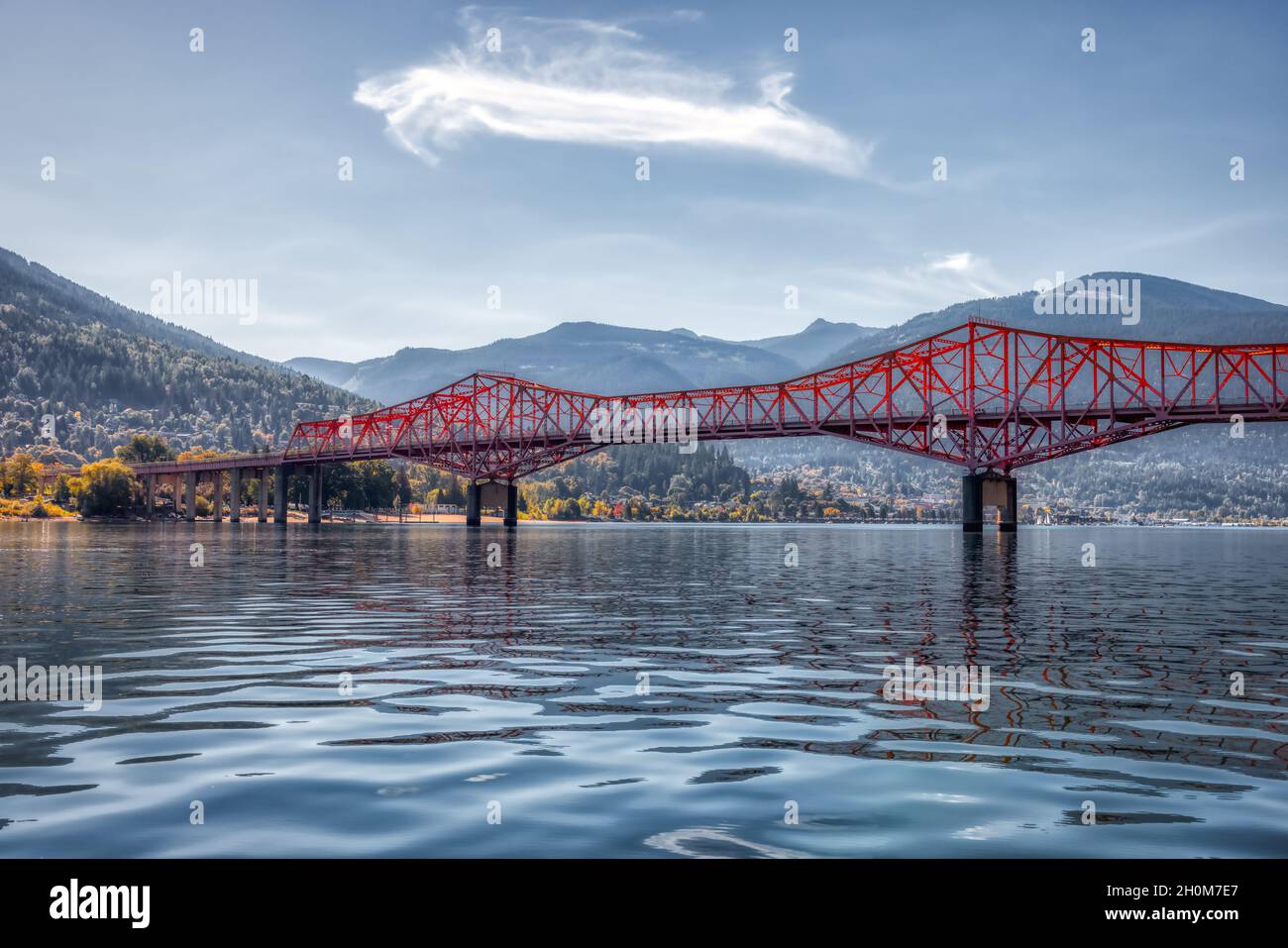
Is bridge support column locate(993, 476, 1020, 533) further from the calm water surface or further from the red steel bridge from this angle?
the calm water surface

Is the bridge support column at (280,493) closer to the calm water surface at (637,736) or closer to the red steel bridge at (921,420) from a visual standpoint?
the red steel bridge at (921,420)

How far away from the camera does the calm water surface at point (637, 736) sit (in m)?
7.41

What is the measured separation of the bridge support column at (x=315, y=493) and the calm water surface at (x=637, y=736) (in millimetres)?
160050

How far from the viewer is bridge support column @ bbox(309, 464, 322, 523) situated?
181m

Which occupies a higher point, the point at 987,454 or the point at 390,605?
the point at 987,454

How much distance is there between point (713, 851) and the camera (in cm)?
691

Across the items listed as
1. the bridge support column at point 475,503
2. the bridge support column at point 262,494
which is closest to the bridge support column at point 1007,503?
the bridge support column at point 475,503

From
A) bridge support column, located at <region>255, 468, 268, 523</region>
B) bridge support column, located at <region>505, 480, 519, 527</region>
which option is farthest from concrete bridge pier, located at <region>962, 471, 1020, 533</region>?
bridge support column, located at <region>255, 468, 268, 523</region>

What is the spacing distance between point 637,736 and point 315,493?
591 ft

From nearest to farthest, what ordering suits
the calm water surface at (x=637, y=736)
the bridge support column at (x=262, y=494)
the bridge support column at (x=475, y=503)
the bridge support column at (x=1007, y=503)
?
the calm water surface at (x=637, y=736), the bridge support column at (x=1007, y=503), the bridge support column at (x=475, y=503), the bridge support column at (x=262, y=494)
